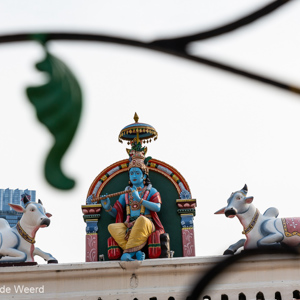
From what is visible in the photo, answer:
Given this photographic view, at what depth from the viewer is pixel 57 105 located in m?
0.89

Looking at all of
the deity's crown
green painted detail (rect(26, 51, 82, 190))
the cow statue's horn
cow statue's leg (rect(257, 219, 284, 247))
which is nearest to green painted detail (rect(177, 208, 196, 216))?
the deity's crown

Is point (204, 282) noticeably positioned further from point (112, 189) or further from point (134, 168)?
point (112, 189)

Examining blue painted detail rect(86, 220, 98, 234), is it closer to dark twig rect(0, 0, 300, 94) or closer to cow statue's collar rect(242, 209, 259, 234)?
cow statue's collar rect(242, 209, 259, 234)

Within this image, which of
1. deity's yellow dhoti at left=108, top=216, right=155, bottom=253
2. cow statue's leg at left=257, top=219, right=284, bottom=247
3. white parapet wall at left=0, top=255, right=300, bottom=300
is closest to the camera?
white parapet wall at left=0, top=255, right=300, bottom=300

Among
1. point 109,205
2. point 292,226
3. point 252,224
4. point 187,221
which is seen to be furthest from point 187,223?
point 292,226

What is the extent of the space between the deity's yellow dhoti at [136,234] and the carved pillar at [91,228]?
0.83m

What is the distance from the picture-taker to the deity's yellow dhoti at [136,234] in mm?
6965

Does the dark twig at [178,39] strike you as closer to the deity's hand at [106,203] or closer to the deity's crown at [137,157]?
the deity's crown at [137,157]

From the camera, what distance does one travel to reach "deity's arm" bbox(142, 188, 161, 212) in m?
7.21

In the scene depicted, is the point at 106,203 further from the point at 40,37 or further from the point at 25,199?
the point at 40,37

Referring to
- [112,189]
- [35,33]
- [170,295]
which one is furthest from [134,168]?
[35,33]

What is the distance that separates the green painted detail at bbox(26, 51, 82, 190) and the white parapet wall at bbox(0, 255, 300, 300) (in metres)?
5.71


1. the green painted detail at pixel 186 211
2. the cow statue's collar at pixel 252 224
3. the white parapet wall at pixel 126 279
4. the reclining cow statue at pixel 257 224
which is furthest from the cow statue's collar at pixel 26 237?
the cow statue's collar at pixel 252 224

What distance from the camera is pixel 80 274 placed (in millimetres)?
6508
